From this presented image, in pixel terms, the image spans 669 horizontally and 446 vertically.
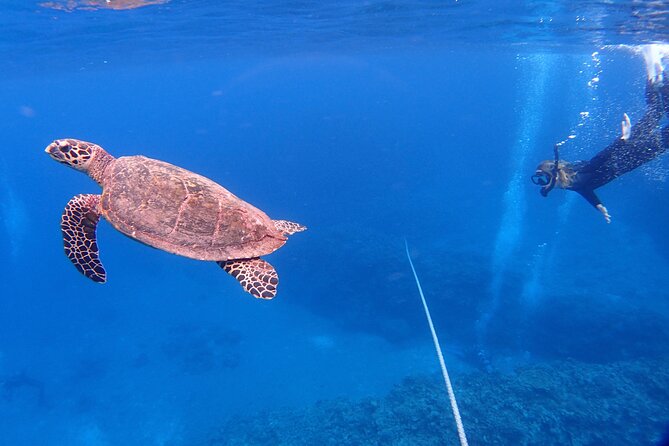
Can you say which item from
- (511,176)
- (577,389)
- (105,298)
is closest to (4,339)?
(105,298)

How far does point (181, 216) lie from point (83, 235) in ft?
5.41

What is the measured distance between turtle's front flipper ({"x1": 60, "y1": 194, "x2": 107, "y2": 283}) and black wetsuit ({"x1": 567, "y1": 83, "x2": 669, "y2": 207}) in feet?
33.2

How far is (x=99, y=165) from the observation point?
19.9 ft

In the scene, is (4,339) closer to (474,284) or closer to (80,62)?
(80,62)

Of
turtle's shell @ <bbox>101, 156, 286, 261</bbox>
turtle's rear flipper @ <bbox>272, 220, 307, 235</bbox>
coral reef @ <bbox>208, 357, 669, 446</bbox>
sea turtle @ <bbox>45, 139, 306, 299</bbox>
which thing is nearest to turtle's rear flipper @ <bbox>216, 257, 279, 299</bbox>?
sea turtle @ <bbox>45, 139, 306, 299</bbox>

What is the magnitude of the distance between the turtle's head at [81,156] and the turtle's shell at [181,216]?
69 centimetres

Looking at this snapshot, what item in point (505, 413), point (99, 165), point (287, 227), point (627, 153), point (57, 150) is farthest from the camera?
point (505, 413)

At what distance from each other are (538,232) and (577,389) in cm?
1945

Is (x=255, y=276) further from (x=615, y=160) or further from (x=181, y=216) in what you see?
(x=615, y=160)

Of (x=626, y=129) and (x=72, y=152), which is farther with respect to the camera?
(x=626, y=129)

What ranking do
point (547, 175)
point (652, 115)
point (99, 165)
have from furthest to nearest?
point (652, 115) < point (547, 175) < point (99, 165)

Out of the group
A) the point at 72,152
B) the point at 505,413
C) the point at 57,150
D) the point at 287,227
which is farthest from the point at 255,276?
the point at 505,413

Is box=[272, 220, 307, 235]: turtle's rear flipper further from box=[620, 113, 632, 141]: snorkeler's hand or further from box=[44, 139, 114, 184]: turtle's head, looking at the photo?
box=[620, 113, 632, 141]: snorkeler's hand

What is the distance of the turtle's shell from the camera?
5109 millimetres
